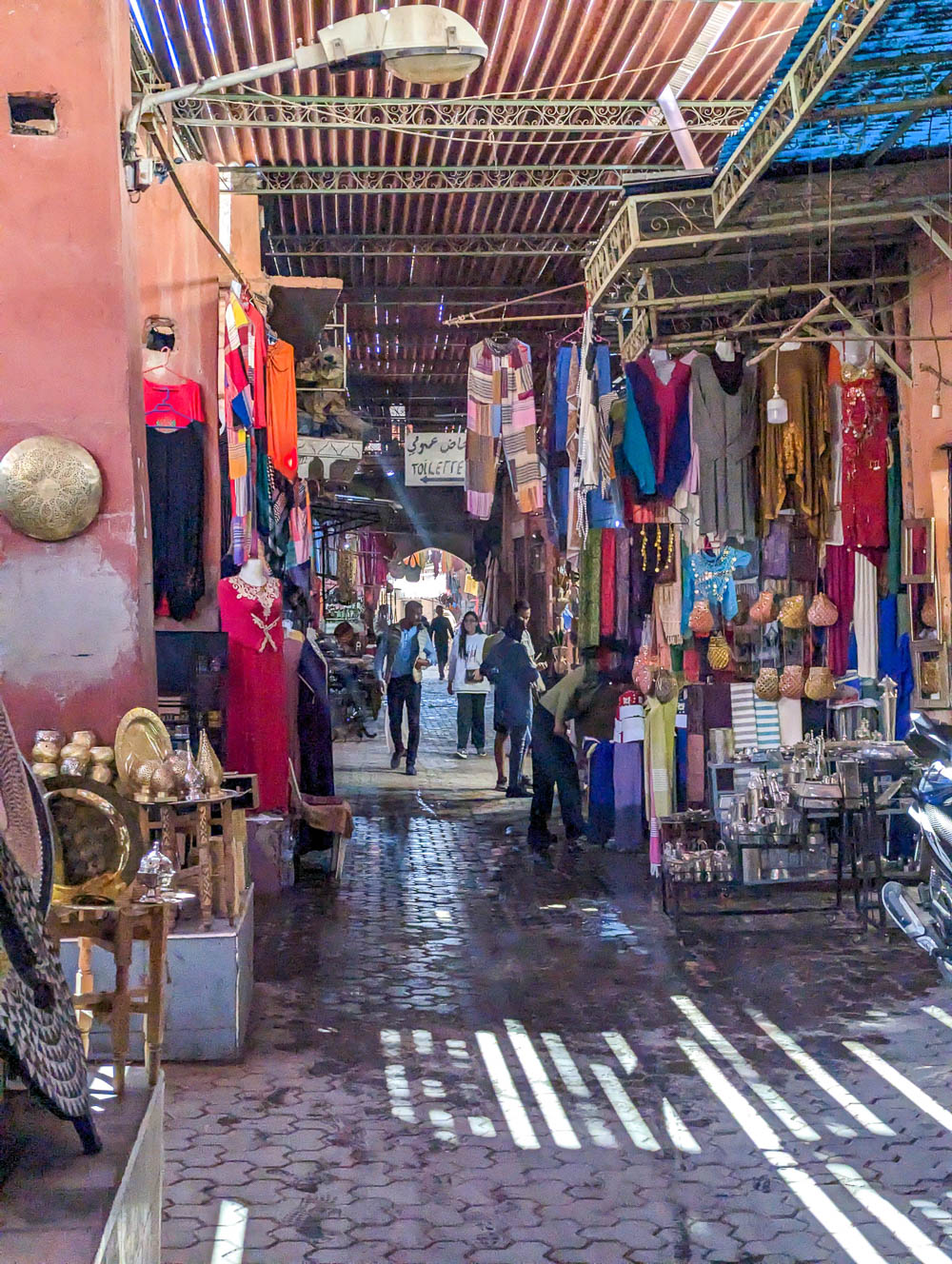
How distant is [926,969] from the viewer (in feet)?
20.2

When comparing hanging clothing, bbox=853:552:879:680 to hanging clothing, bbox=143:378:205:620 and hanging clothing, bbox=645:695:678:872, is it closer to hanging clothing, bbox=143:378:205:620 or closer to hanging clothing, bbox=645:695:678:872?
hanging clothing, bbox=645:695:678:872

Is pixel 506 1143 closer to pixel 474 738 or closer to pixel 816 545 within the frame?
pixel 816 545

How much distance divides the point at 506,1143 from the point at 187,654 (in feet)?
12.8

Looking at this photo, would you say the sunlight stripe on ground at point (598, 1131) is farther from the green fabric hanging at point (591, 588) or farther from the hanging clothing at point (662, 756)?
the green fabric hanging at point (591, 588)

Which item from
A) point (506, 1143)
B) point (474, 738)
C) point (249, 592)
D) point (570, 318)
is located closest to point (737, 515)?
point (249, 592)

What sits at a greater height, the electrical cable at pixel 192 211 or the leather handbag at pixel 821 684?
the electrical cable at pixel 192 211

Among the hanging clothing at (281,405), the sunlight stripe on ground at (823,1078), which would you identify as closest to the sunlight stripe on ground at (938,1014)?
the sunlight stripe on ground at (823,1078)

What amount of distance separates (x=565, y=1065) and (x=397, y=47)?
12.9 feet

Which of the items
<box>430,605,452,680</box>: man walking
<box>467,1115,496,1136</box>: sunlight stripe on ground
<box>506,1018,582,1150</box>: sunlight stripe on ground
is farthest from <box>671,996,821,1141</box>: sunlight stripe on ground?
<box>430,605,452,680</box>: man walking

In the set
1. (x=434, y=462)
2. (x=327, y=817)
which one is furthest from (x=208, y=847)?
(x=434, y=462)

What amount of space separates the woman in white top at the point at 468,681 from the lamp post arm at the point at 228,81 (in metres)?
8.90

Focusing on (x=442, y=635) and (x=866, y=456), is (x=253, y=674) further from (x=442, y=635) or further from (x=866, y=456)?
(x=442, y=635)

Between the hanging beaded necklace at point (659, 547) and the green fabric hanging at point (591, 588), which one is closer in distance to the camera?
the hanging beaded necklace at point (659, 547)

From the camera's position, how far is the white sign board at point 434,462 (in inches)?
608
